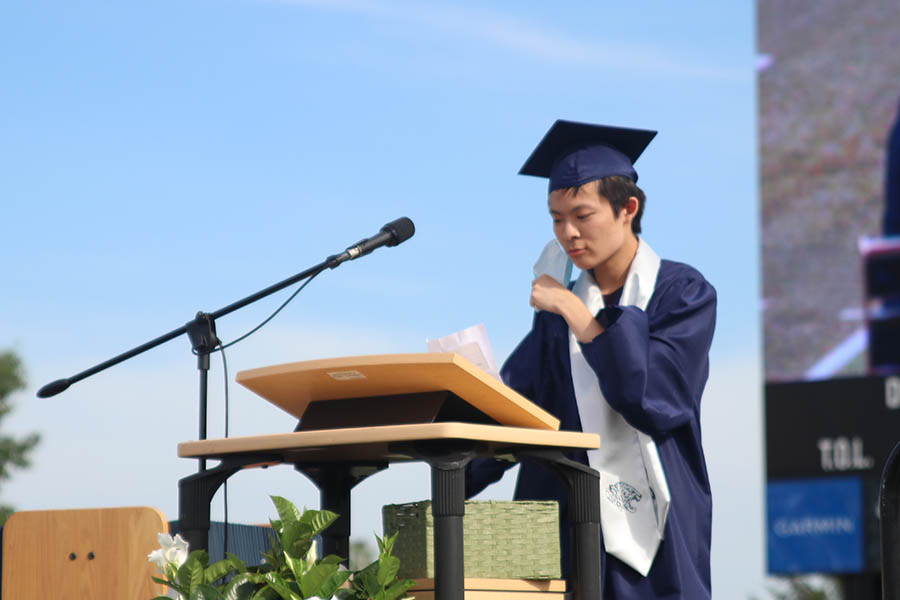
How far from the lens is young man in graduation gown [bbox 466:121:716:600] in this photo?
305 cm

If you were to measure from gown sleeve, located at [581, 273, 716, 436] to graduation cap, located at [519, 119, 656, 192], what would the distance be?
0.35m

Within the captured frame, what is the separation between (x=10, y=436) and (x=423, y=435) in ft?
52.6

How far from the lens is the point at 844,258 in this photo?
11.6 metres

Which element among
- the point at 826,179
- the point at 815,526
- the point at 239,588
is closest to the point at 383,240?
the point at 239,588

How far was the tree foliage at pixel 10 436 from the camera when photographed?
17.1 metres

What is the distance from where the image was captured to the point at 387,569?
2449 millimetres

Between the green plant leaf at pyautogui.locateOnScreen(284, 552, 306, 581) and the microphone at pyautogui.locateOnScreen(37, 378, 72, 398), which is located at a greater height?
the microphone at pyautogui.locateOnScreen(37, 378, 72, 398)

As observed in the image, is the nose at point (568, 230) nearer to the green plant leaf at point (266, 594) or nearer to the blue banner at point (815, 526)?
the green plant leaf at point (266, 594)

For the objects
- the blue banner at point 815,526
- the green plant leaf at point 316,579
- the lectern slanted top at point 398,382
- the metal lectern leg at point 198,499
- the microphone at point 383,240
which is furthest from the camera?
the blue banner at point 815,526

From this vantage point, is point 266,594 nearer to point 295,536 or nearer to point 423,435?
point 295,536

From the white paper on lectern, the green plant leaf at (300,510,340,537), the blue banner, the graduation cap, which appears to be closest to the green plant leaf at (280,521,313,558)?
the green plant leaf at (300,510,340,537)

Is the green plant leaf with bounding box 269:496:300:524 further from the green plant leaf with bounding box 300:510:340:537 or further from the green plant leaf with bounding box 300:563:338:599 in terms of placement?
the green plant leaf with bounding box 300:563:338:599

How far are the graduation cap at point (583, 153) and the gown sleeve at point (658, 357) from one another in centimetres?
35

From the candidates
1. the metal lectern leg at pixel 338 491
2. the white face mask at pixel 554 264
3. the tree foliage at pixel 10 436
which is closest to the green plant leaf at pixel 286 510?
the metal lectern leg at pixel 338 491
